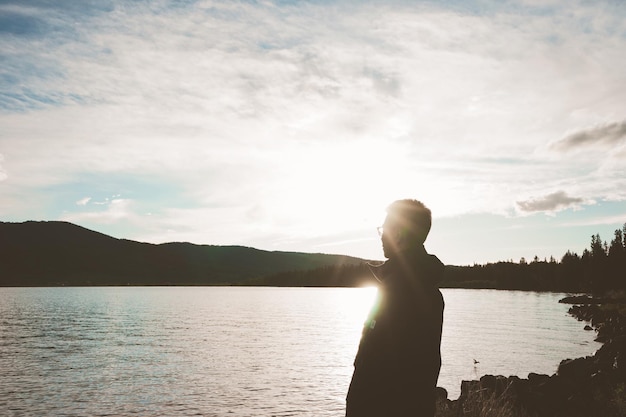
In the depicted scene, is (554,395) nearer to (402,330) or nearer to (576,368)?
(576,368)

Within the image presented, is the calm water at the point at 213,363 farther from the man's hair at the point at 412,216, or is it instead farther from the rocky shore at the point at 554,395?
the man's hair at the point at 412,216

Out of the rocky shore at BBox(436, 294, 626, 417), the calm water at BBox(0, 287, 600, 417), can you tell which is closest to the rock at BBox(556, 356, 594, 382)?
the rocky shore at BBox(436, 294, 626, 417)

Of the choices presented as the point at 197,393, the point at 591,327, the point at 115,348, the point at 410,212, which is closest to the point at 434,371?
the point at 410,212

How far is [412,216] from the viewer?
224 inches

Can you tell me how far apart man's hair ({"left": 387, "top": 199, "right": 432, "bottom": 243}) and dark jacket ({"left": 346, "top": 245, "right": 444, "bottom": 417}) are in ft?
0.78

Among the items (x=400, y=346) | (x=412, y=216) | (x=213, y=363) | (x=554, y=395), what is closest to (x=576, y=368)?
(x=554, y=395)

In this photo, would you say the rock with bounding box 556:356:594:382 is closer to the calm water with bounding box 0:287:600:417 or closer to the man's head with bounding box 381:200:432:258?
the calm water with bounding box 0:287:600:417

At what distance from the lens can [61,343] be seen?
54.5 meters

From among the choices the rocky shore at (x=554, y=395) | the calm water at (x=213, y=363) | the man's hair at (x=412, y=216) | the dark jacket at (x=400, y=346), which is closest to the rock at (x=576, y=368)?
the rocky shore at (x=554, y=395)

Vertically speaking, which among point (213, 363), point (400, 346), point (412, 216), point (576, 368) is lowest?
point (213, 363)

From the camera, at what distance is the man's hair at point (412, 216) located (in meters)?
5.68

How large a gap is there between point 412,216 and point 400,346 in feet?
4.58

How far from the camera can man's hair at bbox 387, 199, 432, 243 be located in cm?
568

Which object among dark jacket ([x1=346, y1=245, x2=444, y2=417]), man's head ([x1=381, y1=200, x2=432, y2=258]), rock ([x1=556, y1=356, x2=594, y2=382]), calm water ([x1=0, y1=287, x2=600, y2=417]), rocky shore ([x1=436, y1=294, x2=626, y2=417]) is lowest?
calm water ([x1=0, y1=287, x2=600, y2=417])
